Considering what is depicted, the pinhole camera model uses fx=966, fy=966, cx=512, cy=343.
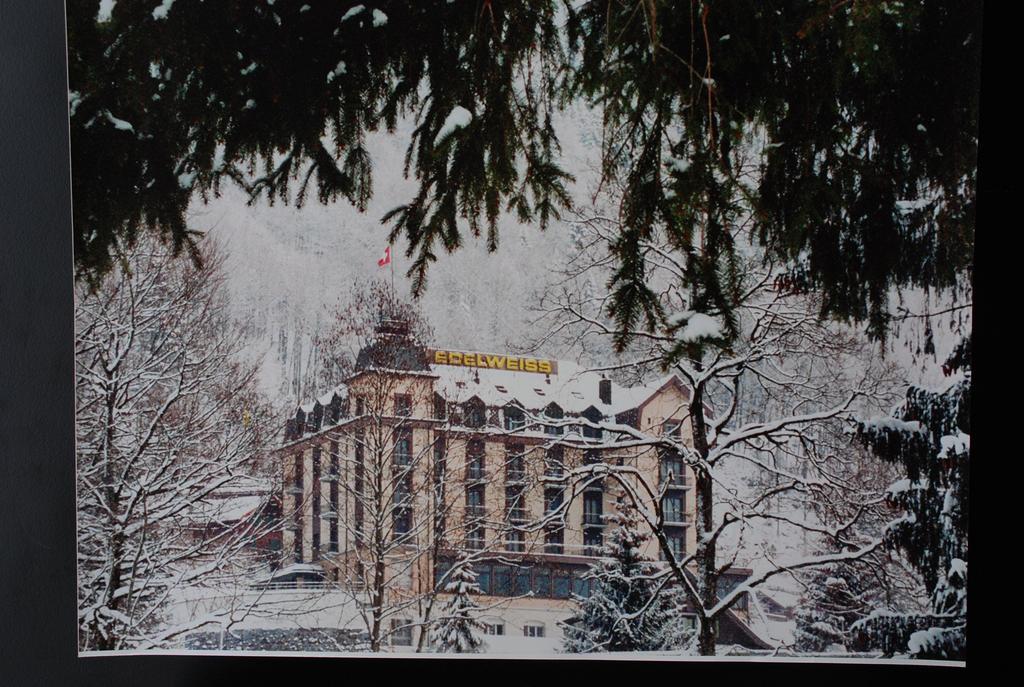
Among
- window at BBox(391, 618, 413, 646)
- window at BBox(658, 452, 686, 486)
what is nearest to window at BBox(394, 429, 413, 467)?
window at BBox(391, 618, 413, 646)

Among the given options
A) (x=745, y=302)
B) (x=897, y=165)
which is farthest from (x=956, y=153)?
(x=745, y=302)

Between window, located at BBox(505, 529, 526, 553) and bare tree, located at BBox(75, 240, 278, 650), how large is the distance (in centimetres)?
74

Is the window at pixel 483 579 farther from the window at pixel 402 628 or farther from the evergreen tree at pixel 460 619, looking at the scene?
the window at pixel 402 628

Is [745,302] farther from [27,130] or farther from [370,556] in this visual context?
[27,130]

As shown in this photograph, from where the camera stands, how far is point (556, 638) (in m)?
3.07

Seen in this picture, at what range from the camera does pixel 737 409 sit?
10.2 ft

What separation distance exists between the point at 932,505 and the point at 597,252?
52.9 inches

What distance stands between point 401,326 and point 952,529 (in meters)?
1.88

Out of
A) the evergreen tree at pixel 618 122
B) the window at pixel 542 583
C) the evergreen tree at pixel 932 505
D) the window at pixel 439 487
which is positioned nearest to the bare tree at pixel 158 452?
the evergreen tree at pixel 618 122

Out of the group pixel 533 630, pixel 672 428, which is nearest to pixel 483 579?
pixel 533 630

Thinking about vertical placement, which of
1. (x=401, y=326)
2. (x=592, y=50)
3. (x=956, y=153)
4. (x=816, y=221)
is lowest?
(x=401, y=326)

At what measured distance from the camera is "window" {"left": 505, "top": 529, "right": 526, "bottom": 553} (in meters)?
3.08

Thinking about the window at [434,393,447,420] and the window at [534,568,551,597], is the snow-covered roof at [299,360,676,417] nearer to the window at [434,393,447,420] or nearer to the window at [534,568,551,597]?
the window at [434,393,447,420]

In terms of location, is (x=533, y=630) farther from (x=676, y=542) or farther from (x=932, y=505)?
(x=932, y=505)
